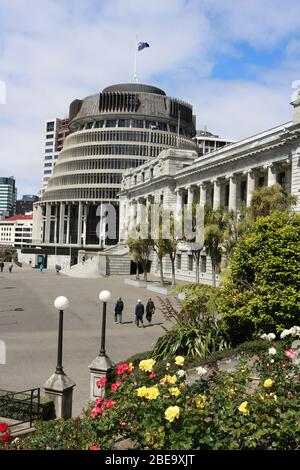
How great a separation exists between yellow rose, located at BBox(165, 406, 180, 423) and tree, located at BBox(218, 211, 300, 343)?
8.47 m

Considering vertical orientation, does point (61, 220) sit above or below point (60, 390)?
above

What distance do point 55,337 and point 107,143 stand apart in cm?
8619

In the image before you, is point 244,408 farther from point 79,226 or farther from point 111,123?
point 79,226

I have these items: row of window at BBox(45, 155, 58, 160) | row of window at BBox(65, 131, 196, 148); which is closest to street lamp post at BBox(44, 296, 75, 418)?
row of window at BBox(65, 131, 196, 148)

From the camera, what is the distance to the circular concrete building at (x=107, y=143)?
347 ft

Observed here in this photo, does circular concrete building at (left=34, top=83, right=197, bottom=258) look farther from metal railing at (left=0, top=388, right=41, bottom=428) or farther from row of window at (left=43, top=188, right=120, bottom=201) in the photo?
metal railing at (left=0, top=388, right=41, bottom=428)

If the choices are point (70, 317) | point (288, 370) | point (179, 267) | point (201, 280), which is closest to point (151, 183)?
point (179, 267)

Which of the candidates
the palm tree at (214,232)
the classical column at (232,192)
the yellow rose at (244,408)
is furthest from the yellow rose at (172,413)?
the classical column at (232,192)

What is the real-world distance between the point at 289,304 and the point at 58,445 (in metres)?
8.85

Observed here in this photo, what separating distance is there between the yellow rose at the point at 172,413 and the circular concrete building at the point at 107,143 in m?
94.7

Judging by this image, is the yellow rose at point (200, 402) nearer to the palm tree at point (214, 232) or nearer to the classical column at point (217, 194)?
the palm tree at point (214, 232)

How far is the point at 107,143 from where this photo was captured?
4171 inches

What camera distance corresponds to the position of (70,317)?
29.9 metres

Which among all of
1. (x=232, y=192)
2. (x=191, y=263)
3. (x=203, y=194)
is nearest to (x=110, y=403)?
(x=232, y=192)
